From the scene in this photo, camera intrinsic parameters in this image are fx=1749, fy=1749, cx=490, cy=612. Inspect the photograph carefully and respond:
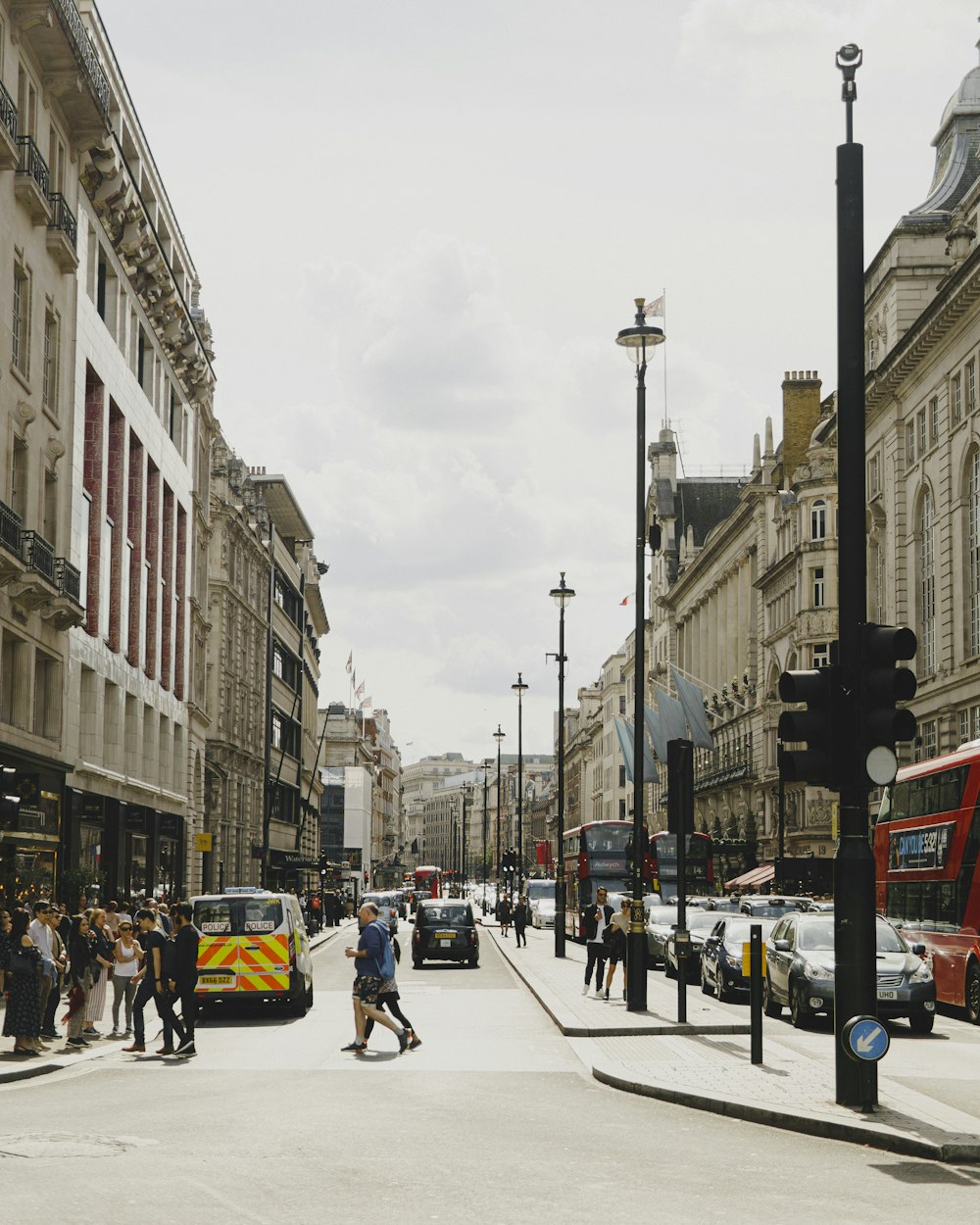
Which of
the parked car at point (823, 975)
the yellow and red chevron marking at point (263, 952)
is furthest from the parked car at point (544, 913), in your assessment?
the yellow and red chevron marking at point (263, 952)

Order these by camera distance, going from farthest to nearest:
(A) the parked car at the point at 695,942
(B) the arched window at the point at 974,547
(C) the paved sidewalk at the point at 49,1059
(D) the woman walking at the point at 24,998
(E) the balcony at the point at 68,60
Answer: (B) the arched window at the point at 974,547, (A) the parked car at the point at 695,942, (E) the balcony at the point at 68,60, (D) the woman walking at the point at 24,998, (C) the paved sidewalk at the point at 49,1059

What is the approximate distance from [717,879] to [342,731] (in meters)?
90.0

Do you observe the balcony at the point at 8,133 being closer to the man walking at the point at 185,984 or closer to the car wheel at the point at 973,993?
the man walking at the point at 185,984

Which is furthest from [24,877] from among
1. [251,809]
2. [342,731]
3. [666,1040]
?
[342,731]

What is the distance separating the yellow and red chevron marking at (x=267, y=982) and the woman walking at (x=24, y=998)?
6247 millimetres

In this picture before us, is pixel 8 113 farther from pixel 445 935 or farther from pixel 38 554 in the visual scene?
pixel 445 935

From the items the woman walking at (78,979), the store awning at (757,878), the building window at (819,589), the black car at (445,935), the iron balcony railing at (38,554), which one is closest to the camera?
the woman walking at (78,979)

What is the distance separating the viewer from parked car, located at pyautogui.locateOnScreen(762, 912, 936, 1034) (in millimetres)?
23453

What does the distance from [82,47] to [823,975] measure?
2540 centimetres

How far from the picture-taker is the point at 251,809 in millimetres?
80688

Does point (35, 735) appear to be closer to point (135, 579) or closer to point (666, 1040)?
point (135, 579)

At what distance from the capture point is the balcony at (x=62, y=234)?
118ft

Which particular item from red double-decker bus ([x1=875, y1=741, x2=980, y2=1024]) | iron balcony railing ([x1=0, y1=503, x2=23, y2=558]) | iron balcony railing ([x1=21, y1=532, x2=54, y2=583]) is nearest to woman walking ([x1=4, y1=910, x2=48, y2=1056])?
iron balcony railing ([x1=0, y1=503, x2=23, y2=558])

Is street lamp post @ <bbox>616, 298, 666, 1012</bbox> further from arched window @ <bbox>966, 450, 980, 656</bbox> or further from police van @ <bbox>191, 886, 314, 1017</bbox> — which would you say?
arched window @ <bbox>966, 450, 980, 656</bbox>
